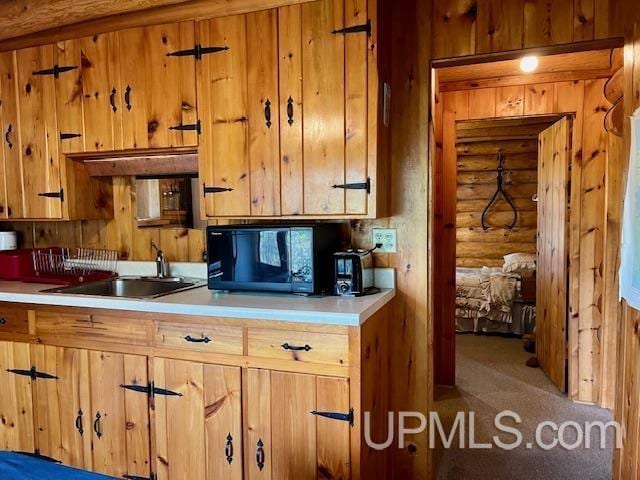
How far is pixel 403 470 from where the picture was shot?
228cm

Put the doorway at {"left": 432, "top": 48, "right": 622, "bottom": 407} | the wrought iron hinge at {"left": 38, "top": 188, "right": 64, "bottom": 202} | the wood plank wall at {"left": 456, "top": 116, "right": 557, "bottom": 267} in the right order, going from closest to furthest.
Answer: the wrought iron hinge at {"left": 38, "top": 188, "right": 64, "bottom": 202} → the doorway at {"left": 432, "top": 48, "right": 622, "bottom": 407} → the wood plank wall at {"left": 456, "top": 116, "right": 557, "bottom": 267}

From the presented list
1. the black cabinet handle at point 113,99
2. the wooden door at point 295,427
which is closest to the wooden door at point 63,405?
the wooden door at point 295,427

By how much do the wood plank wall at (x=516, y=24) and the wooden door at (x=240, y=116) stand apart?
82cm

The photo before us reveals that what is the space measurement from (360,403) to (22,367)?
172 centimetres

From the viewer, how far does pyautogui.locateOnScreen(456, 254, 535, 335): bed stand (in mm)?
4688

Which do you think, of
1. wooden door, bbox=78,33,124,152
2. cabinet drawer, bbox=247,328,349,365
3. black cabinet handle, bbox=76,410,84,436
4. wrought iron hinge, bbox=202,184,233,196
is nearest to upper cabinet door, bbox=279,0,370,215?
wrought iron hinge, bbox=202,184,233,196

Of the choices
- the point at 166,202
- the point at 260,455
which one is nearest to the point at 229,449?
the point at 260,455

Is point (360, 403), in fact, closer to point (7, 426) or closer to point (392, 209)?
point (392, 209)

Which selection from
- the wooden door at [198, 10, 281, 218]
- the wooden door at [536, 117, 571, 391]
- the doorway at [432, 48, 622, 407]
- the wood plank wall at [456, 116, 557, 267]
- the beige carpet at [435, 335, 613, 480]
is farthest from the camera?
the wood plank wall at [456, 116, 557, 267]

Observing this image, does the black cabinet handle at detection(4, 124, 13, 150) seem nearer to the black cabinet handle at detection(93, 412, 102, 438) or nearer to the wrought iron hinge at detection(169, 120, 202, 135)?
the wrought iron hinge at detection(169, 120, 202, 135)

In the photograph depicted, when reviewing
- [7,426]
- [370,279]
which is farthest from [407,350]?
[7,426]

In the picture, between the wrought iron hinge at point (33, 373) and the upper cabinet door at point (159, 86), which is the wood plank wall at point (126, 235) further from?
the wrought iron hinge at point (33, 373)

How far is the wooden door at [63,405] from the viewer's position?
2.10 m

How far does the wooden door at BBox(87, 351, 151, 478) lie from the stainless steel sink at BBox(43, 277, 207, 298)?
0.45 meters
